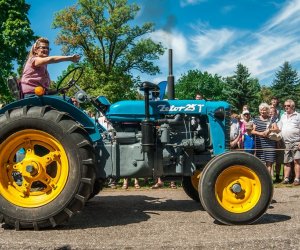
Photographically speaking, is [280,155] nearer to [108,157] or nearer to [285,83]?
[108,157]

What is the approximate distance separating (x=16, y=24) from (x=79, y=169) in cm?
1738

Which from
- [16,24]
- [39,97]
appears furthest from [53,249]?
[16,24]

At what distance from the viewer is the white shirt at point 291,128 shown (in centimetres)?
879

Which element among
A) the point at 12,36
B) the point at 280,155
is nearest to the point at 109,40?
the point at 12,36

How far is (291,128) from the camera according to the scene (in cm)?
881

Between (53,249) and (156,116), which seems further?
(156,116)

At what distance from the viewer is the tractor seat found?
487 centimetres

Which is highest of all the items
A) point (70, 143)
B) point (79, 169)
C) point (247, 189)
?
point (70, 143)

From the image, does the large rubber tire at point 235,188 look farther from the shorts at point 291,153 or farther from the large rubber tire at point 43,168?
the shorts at point 291,153

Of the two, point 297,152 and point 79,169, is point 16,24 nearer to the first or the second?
point 297,152

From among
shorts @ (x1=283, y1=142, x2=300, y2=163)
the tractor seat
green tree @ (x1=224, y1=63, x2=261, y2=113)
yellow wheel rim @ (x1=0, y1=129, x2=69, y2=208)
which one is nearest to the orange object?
yellow wheel rim @ (x1=0, y1=129, x2=69, y2=208)

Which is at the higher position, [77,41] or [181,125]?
[77,41]

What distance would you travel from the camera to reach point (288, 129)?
885 centimetres

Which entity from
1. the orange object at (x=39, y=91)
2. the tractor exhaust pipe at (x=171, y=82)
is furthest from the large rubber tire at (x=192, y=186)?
the orange object at (x=39, y=91)
